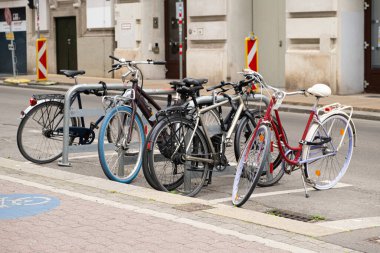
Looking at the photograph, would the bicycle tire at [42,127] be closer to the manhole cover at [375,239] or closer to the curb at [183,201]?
the curb at [183,201]

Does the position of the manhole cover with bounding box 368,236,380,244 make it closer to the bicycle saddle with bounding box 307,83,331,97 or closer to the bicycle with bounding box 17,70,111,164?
the bicycle saddle with bounding box 307,83,331,97

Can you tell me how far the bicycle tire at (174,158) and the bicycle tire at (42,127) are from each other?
2.31 metres

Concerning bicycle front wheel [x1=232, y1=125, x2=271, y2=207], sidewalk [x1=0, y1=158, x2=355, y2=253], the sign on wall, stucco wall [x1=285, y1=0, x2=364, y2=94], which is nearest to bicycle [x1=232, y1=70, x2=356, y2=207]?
bicycle front wheel [x1=232, y1=125, x2=271, y2=207]

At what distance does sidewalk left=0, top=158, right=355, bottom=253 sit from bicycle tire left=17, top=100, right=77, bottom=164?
2.20 m

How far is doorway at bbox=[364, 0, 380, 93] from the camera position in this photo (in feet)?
68.7

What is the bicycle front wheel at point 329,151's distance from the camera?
28.7 ft

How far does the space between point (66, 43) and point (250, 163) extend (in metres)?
23.2

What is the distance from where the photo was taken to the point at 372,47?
2109 centimetres

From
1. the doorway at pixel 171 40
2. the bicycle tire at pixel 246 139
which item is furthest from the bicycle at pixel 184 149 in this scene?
the doorway at pixel 171 40

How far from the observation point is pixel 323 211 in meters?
8.06

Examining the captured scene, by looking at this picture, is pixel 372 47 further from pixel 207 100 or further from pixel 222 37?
pixel 207 100

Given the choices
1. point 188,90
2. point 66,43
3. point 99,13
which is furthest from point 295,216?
point 66,43

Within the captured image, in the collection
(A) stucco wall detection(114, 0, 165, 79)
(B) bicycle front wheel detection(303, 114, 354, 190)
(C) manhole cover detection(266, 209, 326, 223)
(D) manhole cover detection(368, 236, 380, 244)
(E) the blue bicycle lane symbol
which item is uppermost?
(A) stucco wall detection(114, 0, 165, 79)

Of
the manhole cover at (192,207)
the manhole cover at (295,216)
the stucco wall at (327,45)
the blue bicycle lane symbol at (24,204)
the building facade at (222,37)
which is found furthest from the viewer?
the building facade at (222,37)
